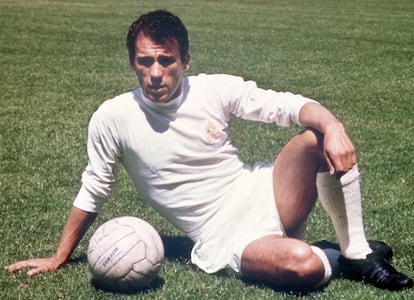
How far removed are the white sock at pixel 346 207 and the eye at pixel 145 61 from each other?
1160mm

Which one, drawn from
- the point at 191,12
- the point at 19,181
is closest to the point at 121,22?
→ the point at 191,12

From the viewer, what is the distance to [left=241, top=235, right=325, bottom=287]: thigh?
4129 mm

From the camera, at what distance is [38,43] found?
58.1 ft

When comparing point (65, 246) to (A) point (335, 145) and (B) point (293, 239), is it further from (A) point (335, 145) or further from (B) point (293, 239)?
(A) point (335, 145)

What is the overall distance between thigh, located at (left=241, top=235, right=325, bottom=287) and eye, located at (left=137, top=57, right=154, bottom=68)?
3.87 feet

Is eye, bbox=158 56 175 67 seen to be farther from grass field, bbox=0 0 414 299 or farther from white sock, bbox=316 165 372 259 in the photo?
grass field, bbox=0 0 414 299

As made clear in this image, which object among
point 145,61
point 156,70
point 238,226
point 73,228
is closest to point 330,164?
point 238,226

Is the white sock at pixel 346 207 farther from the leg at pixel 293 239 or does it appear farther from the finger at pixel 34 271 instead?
the finger at pixel 34 271

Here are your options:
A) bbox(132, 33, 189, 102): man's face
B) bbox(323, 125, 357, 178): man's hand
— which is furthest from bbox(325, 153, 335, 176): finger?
bbox(132, 33, 189, 102): man's face

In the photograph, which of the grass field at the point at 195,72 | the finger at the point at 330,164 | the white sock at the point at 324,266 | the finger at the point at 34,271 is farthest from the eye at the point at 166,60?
the finger at the point at 34,271

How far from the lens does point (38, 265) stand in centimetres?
467

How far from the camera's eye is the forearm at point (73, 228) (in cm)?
456

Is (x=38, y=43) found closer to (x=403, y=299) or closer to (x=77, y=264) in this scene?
(x=77, y=264)

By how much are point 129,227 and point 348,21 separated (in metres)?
21.4
